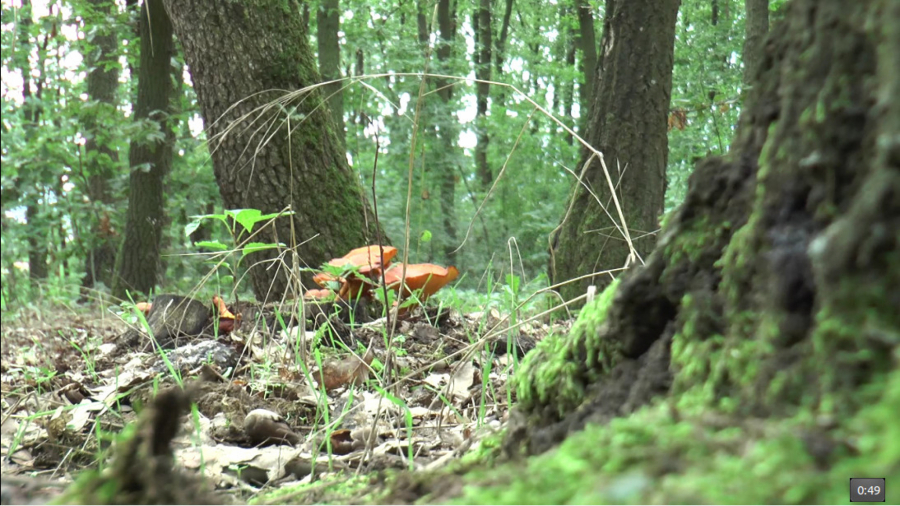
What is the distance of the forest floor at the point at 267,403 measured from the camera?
5.56 feet

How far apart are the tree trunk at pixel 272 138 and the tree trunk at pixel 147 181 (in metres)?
2.98

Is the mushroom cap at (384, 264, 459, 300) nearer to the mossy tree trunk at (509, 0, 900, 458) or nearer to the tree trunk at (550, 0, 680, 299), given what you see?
the tree trunk at (550, 0, 680, 299)

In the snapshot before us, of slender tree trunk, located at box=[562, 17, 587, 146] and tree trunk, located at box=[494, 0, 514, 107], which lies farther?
slender tree trunk, located at box=[562, 17, 587, 146]

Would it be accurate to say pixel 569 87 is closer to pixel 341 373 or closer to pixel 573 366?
pixel 341 373

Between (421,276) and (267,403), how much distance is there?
40.0 inches

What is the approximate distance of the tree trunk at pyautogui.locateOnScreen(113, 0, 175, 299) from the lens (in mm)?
6750

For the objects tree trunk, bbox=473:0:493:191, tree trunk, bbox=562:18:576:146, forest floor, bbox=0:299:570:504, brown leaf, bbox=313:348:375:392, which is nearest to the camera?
forest floor, bbox=0:299:570:504

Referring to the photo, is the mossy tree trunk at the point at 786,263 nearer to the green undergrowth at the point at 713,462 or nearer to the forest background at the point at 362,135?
the green undergrowth at the point at 713,462

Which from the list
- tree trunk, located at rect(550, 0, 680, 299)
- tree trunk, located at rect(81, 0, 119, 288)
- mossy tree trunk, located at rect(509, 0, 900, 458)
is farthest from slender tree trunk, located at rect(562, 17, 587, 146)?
mossy tree trunk, located at rect(509, 0, 900, 458)

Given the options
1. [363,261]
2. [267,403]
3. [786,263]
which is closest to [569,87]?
[363,261]

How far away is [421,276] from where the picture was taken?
312cm

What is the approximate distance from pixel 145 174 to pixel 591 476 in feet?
22.7

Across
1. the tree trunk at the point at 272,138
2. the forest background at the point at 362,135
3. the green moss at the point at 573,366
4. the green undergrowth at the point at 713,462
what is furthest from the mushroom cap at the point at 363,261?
the green undergrowth at the point at 713,462

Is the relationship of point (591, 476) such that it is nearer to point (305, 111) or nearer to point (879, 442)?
point (879, 442)
